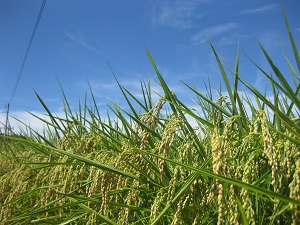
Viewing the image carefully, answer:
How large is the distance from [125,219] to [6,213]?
4.09ft

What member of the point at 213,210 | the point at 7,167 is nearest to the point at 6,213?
the point at 213,210

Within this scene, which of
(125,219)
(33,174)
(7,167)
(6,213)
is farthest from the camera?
(7,167)

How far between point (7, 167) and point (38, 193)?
6.39 ft

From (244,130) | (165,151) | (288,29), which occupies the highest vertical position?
(288,29)

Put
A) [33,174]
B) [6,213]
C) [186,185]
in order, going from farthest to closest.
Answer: [33,174], [6,213], [186,185]

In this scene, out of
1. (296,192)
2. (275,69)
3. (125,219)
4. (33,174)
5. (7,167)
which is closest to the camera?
(296,192)

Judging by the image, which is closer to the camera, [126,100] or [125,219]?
[125,219]

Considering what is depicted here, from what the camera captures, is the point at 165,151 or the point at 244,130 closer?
the point at 165,151

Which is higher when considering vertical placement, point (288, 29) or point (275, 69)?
point (288, 29)

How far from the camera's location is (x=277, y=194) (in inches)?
37.2

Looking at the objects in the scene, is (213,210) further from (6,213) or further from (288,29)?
(6,213)

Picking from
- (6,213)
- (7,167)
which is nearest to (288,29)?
(6,213)

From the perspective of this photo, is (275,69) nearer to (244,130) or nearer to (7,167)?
(244,130)

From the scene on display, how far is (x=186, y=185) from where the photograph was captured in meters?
1.23
